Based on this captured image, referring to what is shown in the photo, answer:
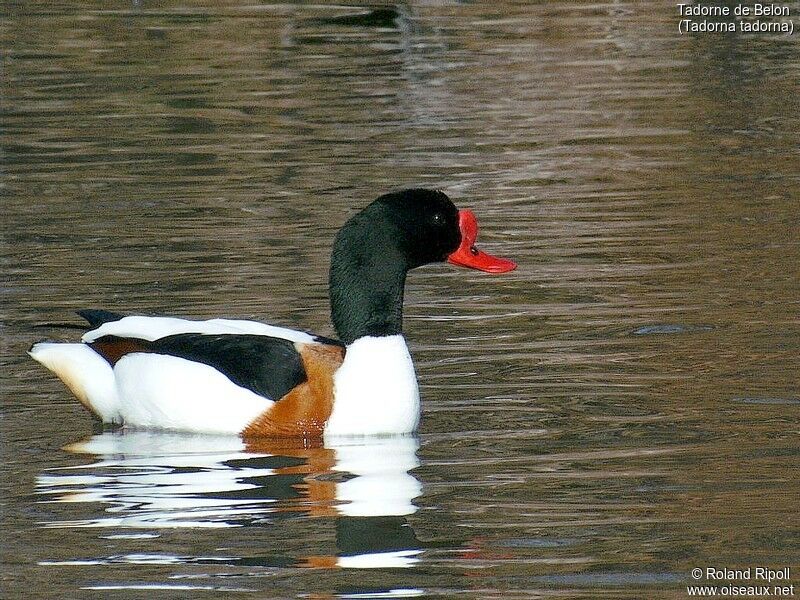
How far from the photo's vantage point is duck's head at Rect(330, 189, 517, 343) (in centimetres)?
832

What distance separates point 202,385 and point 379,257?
991mm

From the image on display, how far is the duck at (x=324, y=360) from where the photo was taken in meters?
8.18

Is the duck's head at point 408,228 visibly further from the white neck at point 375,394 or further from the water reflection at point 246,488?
the water reflection at point 246,488

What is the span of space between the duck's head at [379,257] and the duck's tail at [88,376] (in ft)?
3.85

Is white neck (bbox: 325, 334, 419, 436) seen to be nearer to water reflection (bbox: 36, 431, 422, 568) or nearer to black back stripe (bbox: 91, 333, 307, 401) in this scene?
water reflection (bbox: 36, 431, 422, 568)

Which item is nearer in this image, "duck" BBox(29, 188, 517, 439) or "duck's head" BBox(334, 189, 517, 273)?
"duck" BBox(29, 188, 517, 439)

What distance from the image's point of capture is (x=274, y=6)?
84.5ft

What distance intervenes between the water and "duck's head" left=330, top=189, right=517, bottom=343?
588 mm

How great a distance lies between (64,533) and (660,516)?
224cm

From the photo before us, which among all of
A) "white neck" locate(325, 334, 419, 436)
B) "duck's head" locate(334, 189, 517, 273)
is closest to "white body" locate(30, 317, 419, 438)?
"white neck" locate(325, 334, 419, 436)

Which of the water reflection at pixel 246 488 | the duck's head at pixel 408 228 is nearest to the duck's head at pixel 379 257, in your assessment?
the duck's head at pixel 408 228

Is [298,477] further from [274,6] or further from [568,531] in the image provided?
[274,6]

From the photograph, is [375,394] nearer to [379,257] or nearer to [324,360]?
[324,360]

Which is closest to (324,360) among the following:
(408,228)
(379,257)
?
(379,257)
